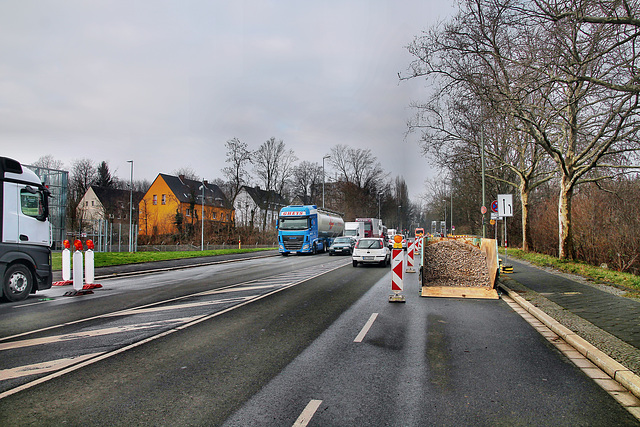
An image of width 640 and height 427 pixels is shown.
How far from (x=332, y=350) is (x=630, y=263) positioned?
16215mm

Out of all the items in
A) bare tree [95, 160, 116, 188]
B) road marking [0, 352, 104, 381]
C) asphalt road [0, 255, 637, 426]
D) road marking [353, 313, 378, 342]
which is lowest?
road marking [353, 313, 378, 342]

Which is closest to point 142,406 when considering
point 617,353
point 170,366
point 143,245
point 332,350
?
point 170,366

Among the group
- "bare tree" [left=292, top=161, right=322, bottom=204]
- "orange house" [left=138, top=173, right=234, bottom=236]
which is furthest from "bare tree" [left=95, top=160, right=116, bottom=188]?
"bare tree" [left=292, top=161, right=322, bottom=204]

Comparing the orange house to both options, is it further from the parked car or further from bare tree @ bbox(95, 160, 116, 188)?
the parked car

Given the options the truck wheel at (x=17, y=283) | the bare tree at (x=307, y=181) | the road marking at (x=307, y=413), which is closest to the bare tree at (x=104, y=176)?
the bare tree at (x=307, y=181)

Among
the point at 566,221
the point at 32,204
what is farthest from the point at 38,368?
the point at 566,221

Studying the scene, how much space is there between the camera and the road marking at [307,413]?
372 cm

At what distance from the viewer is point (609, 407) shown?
421 centimetres

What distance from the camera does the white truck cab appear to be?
34.2 feet

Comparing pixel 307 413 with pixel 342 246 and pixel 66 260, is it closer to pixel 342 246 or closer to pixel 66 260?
pixel 66 260

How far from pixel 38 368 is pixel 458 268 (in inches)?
431

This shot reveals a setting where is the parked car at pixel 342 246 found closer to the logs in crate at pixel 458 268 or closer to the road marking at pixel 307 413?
the logs in crate at pixel 458 268

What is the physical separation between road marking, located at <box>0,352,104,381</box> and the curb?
6.62 metres

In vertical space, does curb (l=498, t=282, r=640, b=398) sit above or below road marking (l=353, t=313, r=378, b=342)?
above
